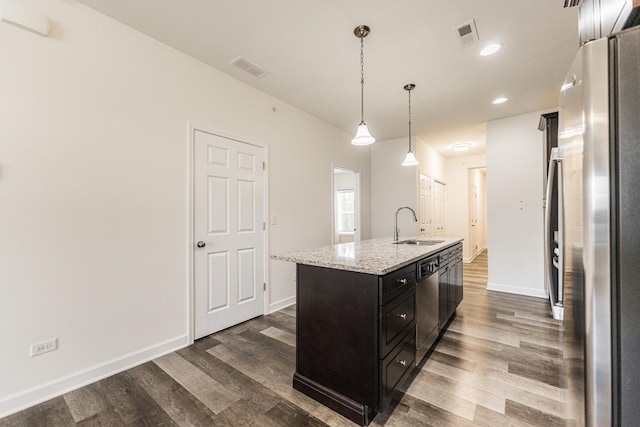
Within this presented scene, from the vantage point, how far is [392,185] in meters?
5.51

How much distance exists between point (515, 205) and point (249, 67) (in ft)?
14.1

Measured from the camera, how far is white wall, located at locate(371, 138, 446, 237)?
5.32 metres

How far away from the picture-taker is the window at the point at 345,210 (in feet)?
25.8

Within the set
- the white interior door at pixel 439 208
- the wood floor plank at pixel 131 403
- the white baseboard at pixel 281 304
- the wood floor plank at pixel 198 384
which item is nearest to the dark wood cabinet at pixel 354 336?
the wood floor plank at pixel 198 384

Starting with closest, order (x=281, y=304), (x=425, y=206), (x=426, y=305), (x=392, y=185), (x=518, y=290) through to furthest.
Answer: (x=426, y=305)
(x=281, y=304)
(x=518, y=290)
(x=392, y=185)
(x=425, y=206)

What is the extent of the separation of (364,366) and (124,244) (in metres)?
2.06

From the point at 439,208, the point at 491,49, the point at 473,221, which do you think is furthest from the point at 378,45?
the point at 473,221

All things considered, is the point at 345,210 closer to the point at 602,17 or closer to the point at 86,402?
the point at 86,402

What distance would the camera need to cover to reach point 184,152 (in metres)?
2.63

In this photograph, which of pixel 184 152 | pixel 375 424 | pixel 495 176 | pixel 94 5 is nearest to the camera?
pixel 375 424

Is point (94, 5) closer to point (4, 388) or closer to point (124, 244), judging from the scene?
point (124, 244)

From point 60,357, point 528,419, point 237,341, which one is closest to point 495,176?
point 528,419

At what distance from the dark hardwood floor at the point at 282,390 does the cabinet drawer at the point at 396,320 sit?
0.44 metres

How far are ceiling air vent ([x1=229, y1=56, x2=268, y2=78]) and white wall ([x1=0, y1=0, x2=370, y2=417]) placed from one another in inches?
10.8
